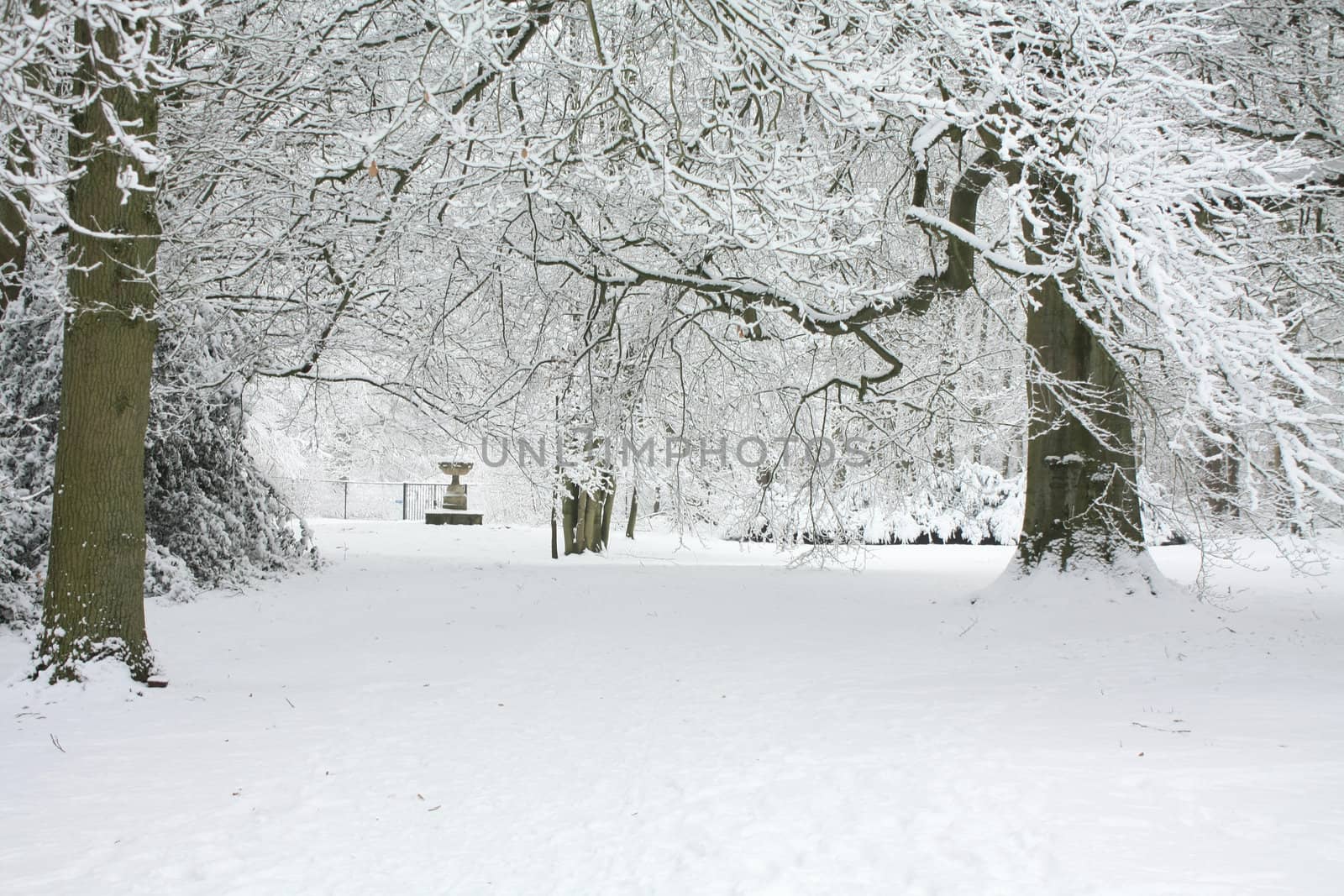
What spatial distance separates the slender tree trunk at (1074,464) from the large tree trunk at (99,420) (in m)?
7.82

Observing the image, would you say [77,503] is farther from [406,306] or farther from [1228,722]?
[1228,722]

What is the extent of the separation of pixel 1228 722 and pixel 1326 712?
0.58 metres

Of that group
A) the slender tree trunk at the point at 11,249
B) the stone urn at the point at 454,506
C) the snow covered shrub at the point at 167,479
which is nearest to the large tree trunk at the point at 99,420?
the snow covered shrub at the point at 167,479

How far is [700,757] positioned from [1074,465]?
6741mm

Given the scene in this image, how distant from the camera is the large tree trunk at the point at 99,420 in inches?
249

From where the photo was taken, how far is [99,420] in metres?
6.39

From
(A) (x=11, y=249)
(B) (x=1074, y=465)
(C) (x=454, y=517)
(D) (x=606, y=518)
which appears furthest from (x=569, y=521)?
(A) (x=11, y=249)

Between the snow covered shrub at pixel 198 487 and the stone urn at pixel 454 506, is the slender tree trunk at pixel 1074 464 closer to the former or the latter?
the snow covered shrub at pixel 198 487

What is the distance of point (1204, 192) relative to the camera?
8812mm

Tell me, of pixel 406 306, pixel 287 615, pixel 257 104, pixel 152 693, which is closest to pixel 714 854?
pixel 152 693

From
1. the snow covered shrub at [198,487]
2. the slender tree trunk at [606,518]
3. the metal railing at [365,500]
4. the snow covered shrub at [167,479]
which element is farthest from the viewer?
the metal railing at [365,500]

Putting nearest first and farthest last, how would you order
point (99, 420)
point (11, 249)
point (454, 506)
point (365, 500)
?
point (99, 420), point (11, 249), point (454, 506), point (365, 500)

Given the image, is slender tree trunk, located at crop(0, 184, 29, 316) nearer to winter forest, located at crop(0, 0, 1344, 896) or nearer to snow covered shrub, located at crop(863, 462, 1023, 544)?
winter forest, located at crop(0, 0, 1344, 896)

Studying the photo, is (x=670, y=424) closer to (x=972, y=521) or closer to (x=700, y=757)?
(x=700, y=757)
